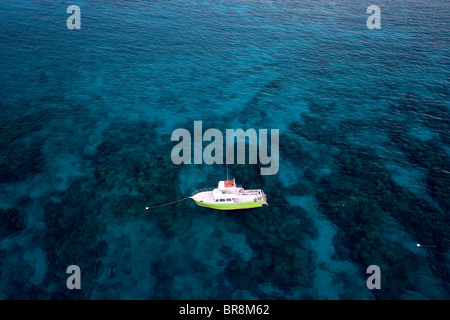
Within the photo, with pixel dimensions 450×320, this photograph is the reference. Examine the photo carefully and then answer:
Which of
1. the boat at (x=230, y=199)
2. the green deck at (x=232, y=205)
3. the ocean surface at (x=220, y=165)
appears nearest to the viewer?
the ocean surface at (x=220, y=165)

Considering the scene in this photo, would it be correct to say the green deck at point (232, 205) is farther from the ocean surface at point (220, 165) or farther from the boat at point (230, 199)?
the ocean surface at point (220, 165)

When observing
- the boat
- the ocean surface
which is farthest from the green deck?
the ocean surface

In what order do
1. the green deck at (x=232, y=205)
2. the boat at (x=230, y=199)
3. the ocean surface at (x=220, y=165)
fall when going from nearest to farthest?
1. the ocean surface at (x=220, y=165)
2. the boat at (x=230, y=199)
3. the green deck at (x=232, y=205)

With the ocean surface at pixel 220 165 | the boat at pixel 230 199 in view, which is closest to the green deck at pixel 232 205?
the boat at pixel 230 199

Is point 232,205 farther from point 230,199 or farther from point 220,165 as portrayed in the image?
point 220,165

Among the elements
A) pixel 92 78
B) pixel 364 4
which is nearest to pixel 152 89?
pixel 92 78
